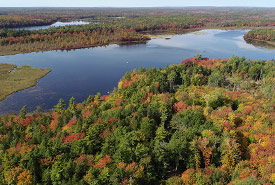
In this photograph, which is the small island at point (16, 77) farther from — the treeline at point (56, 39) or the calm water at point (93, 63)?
the treeline at point (56, 39)

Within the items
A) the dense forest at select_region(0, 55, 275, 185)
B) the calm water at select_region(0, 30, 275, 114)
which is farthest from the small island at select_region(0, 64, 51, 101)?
the dense forest at select_region(0, 55, 275, 185)

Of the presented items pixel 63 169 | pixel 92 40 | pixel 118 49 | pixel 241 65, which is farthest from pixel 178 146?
pixel 92 40

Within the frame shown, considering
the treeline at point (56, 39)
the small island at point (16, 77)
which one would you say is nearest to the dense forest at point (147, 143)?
the small island at point (16, 77)

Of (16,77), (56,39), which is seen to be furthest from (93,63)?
(56,39)

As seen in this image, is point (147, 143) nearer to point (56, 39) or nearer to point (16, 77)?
point (16, 77)

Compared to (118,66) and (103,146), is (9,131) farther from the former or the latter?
(118,66)

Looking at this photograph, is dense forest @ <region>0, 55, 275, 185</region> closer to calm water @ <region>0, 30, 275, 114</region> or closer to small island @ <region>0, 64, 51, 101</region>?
calm water @ <region>0, 30, 275, 114</region>
